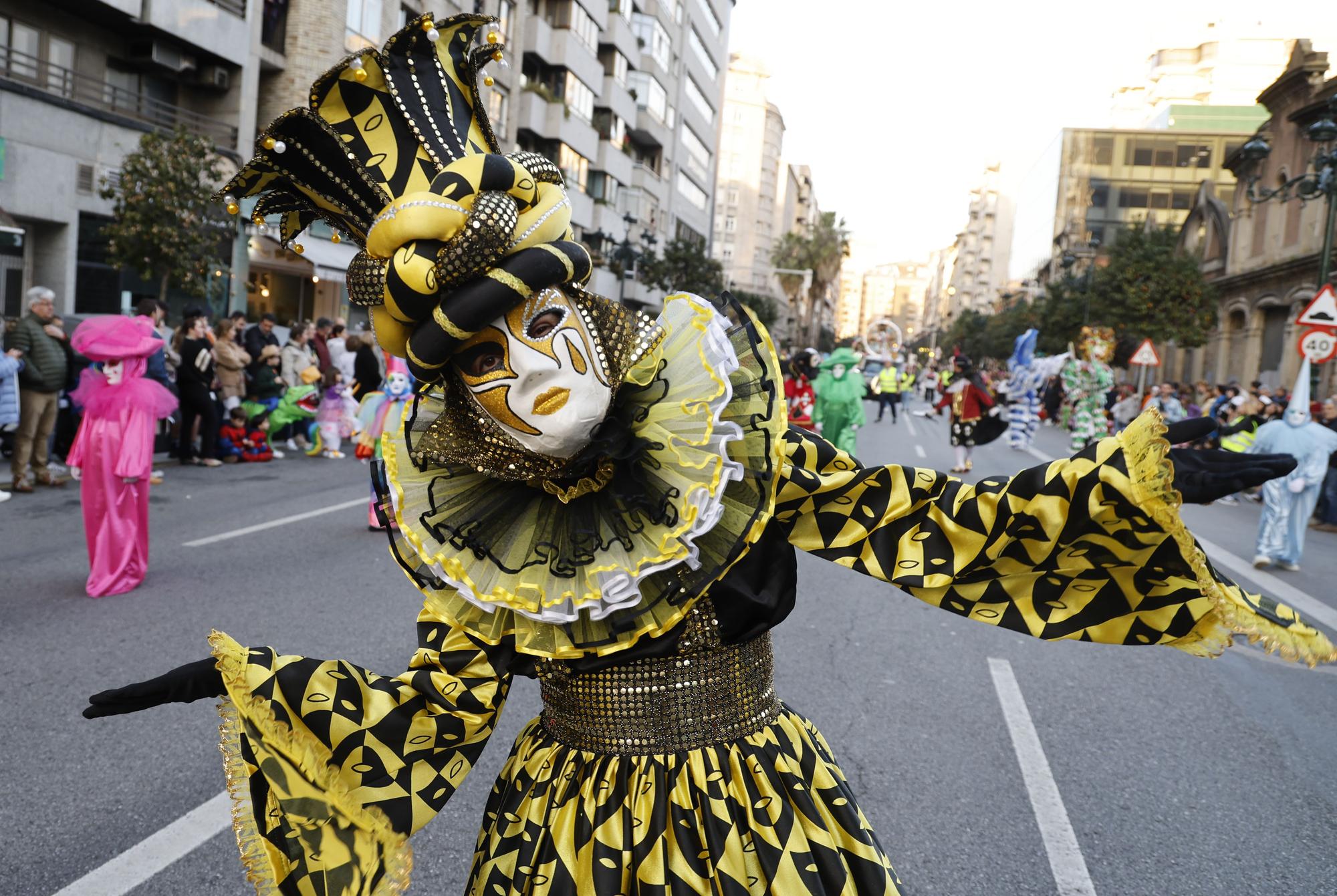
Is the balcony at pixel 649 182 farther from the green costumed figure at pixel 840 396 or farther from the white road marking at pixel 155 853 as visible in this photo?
the white road marking at pixel 155 853

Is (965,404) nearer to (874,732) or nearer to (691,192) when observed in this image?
(874,732)

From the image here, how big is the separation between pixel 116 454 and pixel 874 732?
5.01 meters

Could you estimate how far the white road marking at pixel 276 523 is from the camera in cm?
802

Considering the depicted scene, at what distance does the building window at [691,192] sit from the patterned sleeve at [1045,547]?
53.1 metres

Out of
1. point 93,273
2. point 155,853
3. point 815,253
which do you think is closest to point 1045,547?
point 155,853

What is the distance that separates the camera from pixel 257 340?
13.6 meters

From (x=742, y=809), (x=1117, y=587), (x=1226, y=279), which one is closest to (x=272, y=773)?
(x=742, y=809)

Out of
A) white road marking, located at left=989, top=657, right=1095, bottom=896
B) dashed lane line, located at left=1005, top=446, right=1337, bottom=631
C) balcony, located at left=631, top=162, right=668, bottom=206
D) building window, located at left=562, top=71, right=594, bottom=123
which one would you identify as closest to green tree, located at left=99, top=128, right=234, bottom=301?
dashed lane line, located at left=1005, top=446, right=1337, bottom=631

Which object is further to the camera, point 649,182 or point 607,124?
point 649,182

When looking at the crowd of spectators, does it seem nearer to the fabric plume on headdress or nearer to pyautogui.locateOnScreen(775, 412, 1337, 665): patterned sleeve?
the fabric plume on headdress

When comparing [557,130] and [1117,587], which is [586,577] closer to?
[1117,587]

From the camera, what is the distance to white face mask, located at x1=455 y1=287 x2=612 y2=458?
5.50ft

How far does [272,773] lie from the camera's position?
1.66 metres

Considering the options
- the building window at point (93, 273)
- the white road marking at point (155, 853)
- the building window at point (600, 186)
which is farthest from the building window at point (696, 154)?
the white road marking at point (155, 853)
